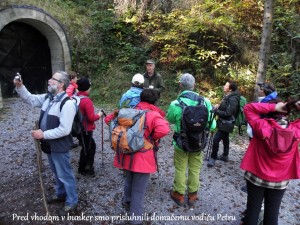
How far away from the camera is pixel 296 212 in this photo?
4.41 m

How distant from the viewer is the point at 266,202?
3047 millimetres

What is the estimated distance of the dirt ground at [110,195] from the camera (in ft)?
A: 12.7

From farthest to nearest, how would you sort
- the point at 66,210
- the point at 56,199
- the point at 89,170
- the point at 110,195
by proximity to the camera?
1. the point at 89,170
2. the point at 110,195
3. the point at 56,199
4. the point at 66,210

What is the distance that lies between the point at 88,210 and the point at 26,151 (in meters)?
2.75

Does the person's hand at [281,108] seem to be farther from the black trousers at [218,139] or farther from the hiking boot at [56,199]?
the hiking boot at [56,199]

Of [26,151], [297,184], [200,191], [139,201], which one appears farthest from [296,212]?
[26,151]

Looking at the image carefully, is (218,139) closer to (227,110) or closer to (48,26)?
(227,110)

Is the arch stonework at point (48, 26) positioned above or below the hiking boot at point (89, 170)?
above

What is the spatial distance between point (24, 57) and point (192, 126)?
9.49m

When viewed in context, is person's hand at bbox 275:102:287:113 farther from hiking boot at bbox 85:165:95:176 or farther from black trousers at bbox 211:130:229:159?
hiking boot at bbox 85:165:95:176

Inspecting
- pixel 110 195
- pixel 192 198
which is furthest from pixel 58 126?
pixel 192 198

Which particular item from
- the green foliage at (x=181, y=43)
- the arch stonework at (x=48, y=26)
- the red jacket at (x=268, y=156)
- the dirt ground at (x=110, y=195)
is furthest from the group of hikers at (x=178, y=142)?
the arch stonework at (x=48, y=26)

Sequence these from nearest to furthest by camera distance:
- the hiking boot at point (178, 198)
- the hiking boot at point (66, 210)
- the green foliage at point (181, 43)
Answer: the hiking boot at point (66, 210) < the hiking boot at point (178, 198) < the green foliage at point (181, 43)

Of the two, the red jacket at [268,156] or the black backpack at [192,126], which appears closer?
the red jacket at [268,156]
